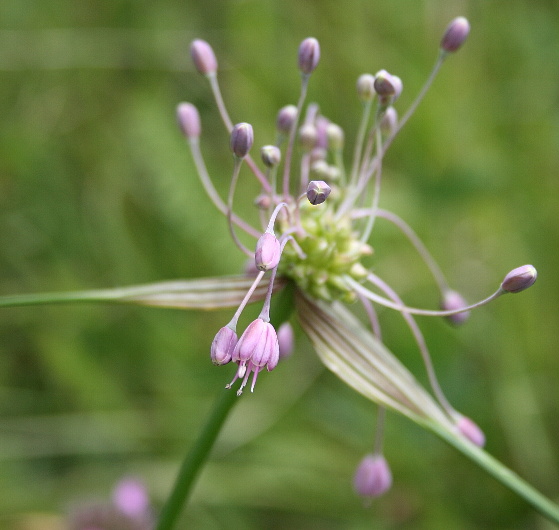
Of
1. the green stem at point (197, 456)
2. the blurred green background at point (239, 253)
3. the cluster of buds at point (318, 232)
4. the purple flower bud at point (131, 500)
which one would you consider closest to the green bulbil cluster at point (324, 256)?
the cluster of buds at point (318, 232)

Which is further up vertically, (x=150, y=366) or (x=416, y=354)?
(x=416, y=354)

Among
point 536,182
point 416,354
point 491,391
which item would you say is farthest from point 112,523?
point 536,182

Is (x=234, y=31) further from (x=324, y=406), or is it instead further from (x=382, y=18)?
(x=324, y=406)

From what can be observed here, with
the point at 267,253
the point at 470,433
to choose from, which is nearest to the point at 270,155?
the point at 267,253

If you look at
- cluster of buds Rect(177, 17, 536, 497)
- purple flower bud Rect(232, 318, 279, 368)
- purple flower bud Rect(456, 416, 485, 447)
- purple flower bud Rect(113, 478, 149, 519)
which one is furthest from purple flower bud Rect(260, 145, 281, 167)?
purple flower bud Rect(113, 478, 149, 519)

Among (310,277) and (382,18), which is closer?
(310,277)

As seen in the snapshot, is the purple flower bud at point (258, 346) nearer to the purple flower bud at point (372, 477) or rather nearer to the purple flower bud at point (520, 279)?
the purple flower bud at point (520, 279)

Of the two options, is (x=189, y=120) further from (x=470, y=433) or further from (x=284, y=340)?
(x=470, y=433)
